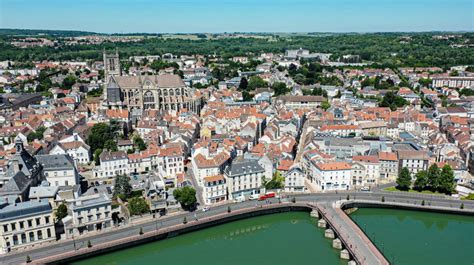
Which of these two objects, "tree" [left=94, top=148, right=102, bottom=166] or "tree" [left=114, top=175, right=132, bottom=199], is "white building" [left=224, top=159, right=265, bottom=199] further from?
"tree" [left=94, top=148, right=102, bottom=166]

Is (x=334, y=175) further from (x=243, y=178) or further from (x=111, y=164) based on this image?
(x=111, y=164)

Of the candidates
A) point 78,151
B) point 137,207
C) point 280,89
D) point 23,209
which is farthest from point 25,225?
point 280,89

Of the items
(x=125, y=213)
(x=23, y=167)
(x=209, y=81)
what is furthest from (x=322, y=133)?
(x=209, y=81)

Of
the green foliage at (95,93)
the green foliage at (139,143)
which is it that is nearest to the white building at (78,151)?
the green foliage at (139,143)

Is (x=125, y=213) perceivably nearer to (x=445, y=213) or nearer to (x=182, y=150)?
(x=182, y=150)

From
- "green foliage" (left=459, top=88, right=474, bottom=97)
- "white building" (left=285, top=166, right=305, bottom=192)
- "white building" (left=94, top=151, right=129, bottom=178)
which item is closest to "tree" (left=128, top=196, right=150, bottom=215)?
"white building" (left=94, top=151, right=129, bottom=178)
